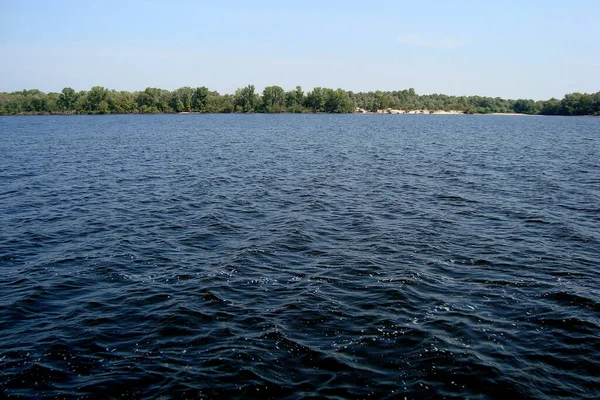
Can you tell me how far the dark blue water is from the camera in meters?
11.5

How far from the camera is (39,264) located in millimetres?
19516

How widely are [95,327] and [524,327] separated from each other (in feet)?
48.9

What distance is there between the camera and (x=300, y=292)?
16.4 meters

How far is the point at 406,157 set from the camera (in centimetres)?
5978

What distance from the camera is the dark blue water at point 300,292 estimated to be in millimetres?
11492

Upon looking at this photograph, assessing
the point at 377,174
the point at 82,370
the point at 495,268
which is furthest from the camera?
the point at 377,174

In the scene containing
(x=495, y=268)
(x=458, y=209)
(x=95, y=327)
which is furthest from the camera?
(x=458, y=209)

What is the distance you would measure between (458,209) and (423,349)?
742 inches

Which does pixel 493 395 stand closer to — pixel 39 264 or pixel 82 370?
pixel 82 370

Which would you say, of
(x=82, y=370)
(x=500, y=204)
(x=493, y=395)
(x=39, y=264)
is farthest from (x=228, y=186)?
(x=493, y=395)

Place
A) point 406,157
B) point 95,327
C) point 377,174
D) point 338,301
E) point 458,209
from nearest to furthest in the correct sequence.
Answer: point 95,327
point 338,301
point 458,209
point 377,174
point 406,157

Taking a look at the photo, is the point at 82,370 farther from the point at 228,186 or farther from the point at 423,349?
the point at 228,186

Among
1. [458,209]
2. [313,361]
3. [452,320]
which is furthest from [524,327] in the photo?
[458,209]

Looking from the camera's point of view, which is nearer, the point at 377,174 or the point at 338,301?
the point at 338,301
